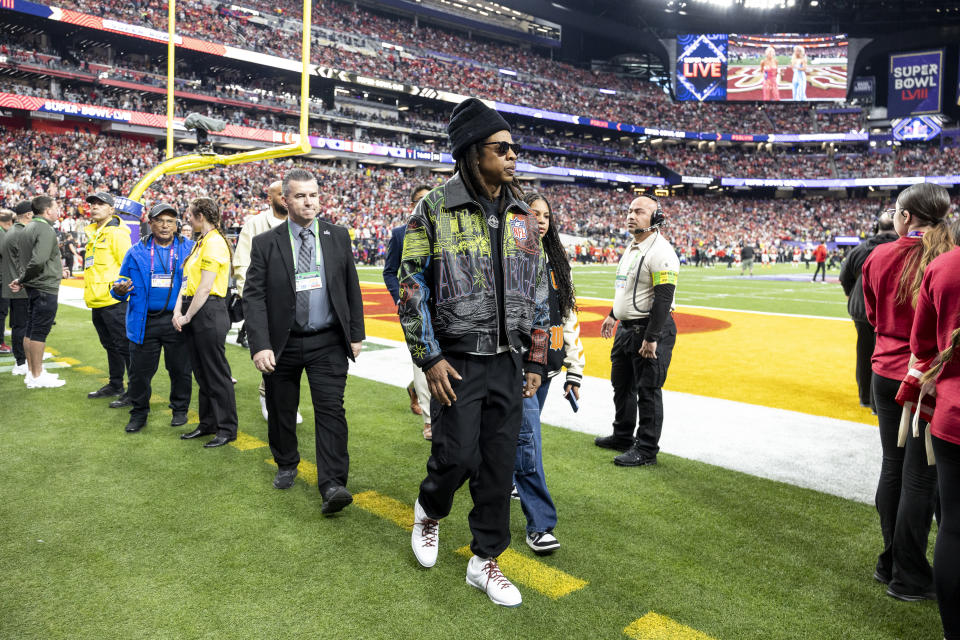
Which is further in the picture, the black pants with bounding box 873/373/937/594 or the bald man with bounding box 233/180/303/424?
the bald man with bounding box 233/180/303/424

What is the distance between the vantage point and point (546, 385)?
12.0 feet

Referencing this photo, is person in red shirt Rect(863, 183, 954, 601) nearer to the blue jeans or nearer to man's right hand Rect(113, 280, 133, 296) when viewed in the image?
the blue jeans

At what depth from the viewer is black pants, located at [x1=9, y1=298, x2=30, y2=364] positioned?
7383mm

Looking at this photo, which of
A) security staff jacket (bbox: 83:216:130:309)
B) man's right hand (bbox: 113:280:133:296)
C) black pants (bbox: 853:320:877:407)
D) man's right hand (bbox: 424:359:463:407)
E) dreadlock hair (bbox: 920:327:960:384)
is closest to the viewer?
dreadlock hair (bbox: 920:327:960:384)

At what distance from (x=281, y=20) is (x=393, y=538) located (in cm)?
4707

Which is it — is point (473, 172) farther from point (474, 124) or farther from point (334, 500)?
point (334, 500)

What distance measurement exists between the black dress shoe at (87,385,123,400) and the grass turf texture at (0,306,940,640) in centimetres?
143

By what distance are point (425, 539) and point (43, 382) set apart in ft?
18.4

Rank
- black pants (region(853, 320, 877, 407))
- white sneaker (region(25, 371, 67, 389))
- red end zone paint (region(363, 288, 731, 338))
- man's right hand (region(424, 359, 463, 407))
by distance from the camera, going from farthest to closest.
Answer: red end zone paint (region(363, 288, 731, 338))
white sneaker (region(25, 371, 67, 389))
black pants (region(853, 320, 877, 407))
man's right hand (region(424, 359, 463, 407))

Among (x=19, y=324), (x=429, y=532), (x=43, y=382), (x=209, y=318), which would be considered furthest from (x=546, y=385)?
(x=19, y=324)

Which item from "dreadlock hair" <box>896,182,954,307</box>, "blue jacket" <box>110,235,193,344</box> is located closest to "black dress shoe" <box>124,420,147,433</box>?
"blue jacket" <box>110,235,193,344</box>

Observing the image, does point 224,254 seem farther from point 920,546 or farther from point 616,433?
point 920,546

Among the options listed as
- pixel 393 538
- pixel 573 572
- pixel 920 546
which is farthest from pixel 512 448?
pixel 920 546

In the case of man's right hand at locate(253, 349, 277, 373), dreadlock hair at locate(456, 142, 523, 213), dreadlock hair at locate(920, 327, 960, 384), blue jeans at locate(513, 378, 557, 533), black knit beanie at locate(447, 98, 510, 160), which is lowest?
blue jeans at locate(513, 378, 557, 533)
